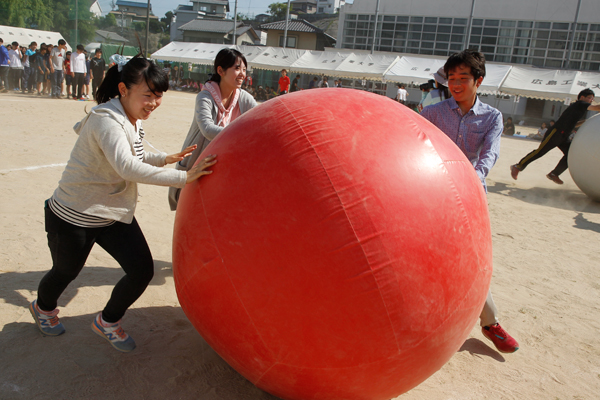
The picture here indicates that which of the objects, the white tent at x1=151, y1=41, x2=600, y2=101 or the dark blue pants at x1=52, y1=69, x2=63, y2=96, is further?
the white tent at x1=151, y1=41, x2=600, y2=101

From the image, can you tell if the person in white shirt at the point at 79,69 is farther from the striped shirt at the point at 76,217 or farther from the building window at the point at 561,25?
the building window at the point at 561,25

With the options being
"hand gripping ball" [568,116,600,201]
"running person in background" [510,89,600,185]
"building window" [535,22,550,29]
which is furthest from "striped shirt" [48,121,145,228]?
"building window" [535,22,550,29]

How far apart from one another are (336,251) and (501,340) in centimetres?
219

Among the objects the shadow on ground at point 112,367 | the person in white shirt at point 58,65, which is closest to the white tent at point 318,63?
the person in white shirt at point 58,65

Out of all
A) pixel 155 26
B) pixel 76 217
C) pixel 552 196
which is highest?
pixel 155 26

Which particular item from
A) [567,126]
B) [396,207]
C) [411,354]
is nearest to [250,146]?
[396,207]

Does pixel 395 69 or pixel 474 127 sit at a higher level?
pixel 395 69

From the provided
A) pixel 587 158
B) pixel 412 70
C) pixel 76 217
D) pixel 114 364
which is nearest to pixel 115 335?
pixel 114 364

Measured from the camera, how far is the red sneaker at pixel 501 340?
3.74 meters

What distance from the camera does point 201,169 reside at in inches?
111

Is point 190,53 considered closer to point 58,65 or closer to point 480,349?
point 58,65

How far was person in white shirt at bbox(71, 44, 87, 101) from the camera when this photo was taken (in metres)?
17.8

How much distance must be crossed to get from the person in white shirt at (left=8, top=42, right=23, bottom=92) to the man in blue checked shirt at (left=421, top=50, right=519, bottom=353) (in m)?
20.2

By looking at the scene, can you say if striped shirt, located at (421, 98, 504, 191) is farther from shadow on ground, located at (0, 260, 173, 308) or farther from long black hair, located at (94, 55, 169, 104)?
shadow on ground, located at (0, 260, 173, 308)
